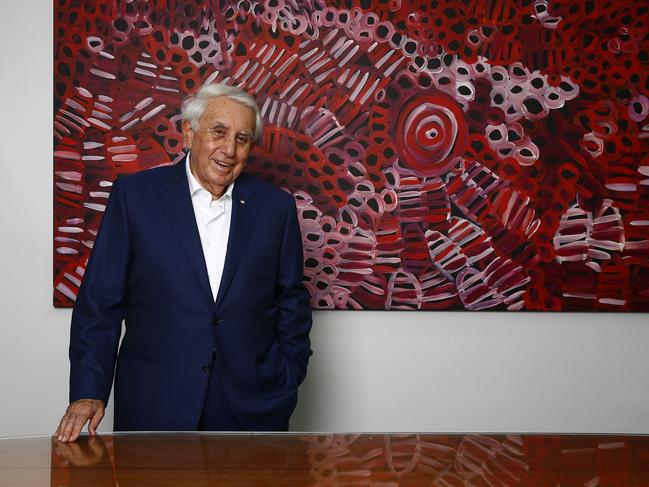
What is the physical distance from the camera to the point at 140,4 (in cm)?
271

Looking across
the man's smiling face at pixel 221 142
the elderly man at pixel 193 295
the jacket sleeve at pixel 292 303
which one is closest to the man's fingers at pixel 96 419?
the elderly man at pixel 193 295

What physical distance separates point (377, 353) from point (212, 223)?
41.0 inches

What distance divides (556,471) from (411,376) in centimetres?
165

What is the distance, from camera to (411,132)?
9.05ft

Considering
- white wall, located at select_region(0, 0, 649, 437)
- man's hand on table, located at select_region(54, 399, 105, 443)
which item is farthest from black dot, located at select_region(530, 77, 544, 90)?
man's hand on table, located at select_region(54, 399, 105, 443)

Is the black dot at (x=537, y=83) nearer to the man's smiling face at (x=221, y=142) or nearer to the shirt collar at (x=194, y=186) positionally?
the man's smiling face at (x=221, y=142)

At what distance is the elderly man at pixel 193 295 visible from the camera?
2004mm

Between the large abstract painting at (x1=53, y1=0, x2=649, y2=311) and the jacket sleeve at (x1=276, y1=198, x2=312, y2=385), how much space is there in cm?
47

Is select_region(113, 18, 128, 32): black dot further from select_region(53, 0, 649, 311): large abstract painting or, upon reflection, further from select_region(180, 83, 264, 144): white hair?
select_region(180, 83, 264, 144): white hair

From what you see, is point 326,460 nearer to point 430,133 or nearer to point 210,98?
point 210,98

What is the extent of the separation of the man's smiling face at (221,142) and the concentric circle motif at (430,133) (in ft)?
2.68

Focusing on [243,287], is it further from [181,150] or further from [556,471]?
[556,471]

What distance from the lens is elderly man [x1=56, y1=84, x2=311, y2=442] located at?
2004mm

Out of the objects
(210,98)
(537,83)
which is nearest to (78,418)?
(210,98)
